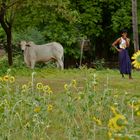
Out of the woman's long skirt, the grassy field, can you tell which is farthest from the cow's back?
the grassy field

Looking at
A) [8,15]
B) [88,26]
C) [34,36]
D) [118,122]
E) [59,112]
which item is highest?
[8,15]

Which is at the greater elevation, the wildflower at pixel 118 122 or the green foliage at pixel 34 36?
the wildflower at pixel 118 122

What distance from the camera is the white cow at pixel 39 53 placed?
2208 cm

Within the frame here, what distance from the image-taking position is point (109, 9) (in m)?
31.8

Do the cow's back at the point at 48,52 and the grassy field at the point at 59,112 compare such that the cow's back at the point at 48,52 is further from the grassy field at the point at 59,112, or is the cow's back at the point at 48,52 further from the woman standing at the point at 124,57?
the grassy field at the point at 59,112

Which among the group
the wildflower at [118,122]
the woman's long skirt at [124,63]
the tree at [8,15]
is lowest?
the woman's long skirt at [124,63]

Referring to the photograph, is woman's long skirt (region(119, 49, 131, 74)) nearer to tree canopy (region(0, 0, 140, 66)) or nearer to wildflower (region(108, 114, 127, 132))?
tree canopy (region(0, 0, 140, 66))

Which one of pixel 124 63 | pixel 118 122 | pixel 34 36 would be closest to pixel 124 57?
pixel 124 63

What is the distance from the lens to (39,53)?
2236 cm

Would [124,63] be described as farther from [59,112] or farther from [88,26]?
[88,26]

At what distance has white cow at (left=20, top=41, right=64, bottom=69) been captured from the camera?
72.4 feet

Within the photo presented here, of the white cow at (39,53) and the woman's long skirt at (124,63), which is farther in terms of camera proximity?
the white cow at (39,53)

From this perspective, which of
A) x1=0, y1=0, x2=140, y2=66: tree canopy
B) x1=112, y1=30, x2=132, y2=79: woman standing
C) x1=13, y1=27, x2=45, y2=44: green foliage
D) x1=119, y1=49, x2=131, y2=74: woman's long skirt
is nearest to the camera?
x1=112, y1=30, x2=132, y2=79: woman standing

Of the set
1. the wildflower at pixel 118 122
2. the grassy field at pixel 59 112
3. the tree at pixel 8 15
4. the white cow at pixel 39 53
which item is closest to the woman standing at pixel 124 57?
the tree at pixel 8 15
